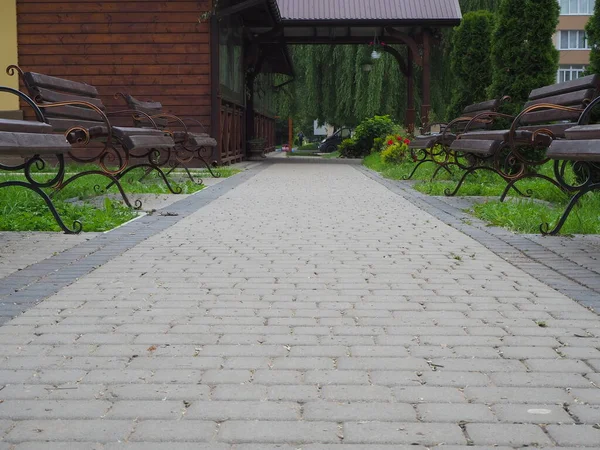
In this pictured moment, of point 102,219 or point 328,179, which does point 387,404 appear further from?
point 328,179

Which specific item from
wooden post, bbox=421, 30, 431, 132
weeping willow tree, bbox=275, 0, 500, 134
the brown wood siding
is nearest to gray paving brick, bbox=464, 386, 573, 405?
the brown wood siding

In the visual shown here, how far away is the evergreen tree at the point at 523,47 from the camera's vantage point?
35.5ft

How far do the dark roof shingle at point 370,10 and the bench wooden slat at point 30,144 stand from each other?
656 inches

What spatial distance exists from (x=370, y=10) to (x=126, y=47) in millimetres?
7915

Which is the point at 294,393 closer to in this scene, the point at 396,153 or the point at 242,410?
Result: the point at 242,410

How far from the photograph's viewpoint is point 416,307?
3.98 meters

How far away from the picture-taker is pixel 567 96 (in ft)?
25.5

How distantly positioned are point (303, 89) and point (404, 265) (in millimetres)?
25869

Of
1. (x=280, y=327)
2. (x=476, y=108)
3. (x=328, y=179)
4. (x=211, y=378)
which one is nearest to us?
(x=211, y=378)

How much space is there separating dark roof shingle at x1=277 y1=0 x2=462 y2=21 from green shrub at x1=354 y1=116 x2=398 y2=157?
314 centimetres

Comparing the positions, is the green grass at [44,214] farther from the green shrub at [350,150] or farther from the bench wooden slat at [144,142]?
the green shrub at [350,150]

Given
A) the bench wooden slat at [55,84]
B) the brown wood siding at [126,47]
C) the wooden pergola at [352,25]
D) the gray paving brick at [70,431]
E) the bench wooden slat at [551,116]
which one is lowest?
the gray paving brick at [70,431]

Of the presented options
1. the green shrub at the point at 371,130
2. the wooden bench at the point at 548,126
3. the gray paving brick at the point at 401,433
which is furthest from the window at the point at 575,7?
the gray paving brick at the point at 401,433

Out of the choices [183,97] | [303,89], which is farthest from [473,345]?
[303,89]
